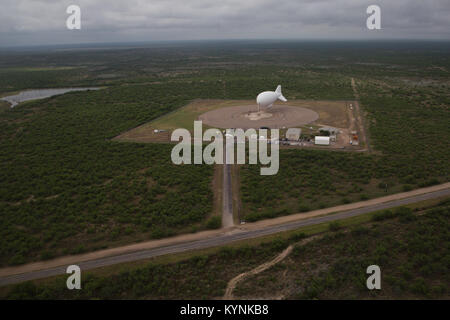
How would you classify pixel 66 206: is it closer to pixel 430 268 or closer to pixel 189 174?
pixel 189 174

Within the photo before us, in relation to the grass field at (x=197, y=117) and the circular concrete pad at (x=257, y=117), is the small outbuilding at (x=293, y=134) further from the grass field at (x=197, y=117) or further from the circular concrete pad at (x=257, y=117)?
the circular concrete pad at (x=257, y=117)

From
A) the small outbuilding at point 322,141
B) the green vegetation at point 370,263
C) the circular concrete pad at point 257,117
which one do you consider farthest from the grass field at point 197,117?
the green vegetation at point 370,263

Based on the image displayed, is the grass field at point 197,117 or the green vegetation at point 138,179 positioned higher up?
the grass field at point 197,117

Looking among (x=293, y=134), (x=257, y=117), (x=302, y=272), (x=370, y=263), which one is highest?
(x=257, y=117)

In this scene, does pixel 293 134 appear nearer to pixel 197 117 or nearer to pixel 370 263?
pixel 197 117

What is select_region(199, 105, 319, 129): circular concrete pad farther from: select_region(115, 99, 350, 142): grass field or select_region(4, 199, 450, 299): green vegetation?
select_region(4, 199, 450, 299): green vegetation

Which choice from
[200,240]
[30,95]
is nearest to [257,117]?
[200,240]

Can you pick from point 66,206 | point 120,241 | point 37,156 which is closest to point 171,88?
point 37,156
